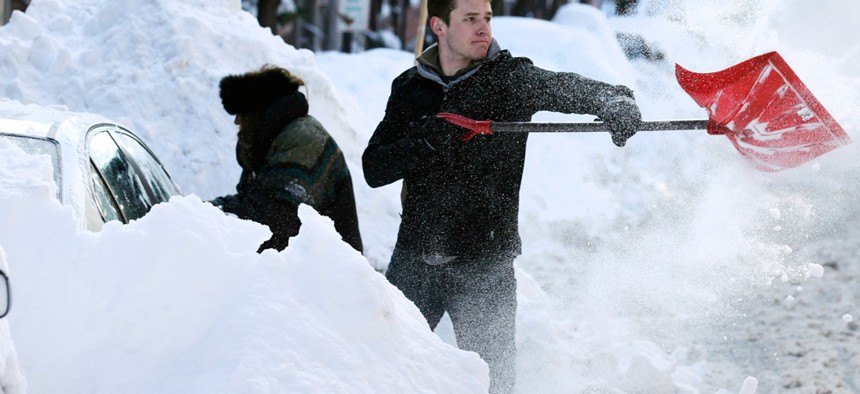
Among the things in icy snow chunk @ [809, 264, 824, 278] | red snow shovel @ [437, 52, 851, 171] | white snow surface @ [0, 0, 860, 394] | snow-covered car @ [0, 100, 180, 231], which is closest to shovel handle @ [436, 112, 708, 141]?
red snow shovel @ [437, 52, 851, 171]

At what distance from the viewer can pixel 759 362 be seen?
5.89m

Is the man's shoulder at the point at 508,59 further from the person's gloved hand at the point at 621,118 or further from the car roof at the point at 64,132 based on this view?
the car roof at the point at 64,132

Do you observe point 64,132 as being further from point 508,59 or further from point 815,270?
point 815,270

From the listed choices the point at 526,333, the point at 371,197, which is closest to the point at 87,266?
the point at 526,333

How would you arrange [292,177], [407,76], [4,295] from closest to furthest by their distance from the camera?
1. [4,295]
2. [407,76]
3. [292,177]

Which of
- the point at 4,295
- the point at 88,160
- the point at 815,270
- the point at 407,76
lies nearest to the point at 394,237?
the point at 815,270

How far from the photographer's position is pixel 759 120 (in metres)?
3.73

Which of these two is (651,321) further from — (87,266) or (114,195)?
(87,266)

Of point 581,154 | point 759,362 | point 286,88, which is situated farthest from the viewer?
point 581,154

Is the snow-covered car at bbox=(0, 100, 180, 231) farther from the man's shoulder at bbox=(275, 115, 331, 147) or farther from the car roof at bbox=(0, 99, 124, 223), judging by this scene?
the man's shoulder at bbox=(275, 115, 331, 147)

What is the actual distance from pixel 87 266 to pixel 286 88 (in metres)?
2.78

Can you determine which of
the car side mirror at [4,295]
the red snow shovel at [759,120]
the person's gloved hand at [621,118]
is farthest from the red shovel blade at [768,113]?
the car side mirror at [4,295]

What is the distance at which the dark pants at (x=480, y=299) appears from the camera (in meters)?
4.07

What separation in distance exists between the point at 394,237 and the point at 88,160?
180 inches
